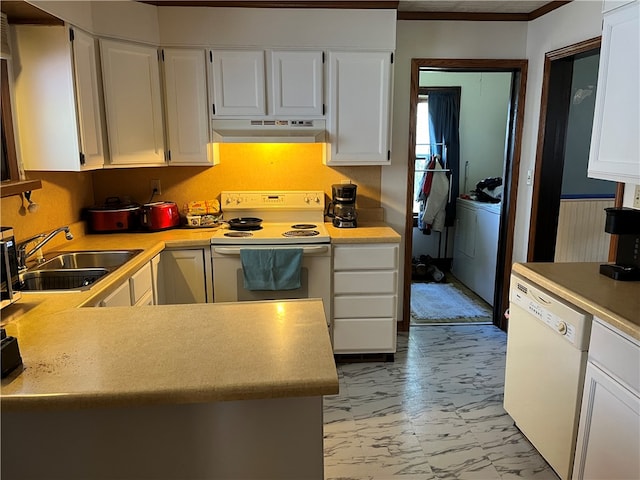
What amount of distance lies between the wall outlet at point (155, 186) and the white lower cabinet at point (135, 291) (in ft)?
2.86

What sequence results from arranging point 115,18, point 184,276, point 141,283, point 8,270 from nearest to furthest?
point 8,270 → point 141,283 → point 115,18 → point 184,276

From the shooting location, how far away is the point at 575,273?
212cm

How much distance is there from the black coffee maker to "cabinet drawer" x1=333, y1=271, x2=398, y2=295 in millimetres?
440

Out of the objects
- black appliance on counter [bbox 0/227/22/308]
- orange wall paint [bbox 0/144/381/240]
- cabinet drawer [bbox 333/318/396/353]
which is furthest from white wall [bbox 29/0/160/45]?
cabinet drawer [bbox 333/318/396/353]

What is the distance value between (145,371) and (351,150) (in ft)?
7.66

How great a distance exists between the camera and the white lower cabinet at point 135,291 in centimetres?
213

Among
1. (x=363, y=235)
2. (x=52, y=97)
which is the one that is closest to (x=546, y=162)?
(x=363, y=235)

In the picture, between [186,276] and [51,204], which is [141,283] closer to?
[186,276]

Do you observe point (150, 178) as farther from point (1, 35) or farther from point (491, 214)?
point (491, 214)

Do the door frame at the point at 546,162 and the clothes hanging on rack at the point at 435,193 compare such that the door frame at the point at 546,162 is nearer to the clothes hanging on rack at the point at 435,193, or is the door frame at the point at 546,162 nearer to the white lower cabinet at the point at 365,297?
the white lower cabinet at the point at 365,297

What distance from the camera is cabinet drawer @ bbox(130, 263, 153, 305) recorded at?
2402mm

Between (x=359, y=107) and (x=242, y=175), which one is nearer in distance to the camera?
(x=359, y=107)

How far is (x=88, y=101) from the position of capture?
260 cm

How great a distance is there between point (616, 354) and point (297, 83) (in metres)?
2.38
